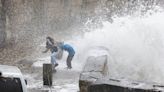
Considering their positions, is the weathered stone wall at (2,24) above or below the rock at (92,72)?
above

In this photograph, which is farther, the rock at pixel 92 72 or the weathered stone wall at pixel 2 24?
the weathered stone wall at pixel 2 24

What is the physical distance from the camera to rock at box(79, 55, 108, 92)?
10523 millimetres

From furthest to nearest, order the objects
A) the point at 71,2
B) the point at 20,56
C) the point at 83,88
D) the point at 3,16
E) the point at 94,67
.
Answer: the point at 71,2
the point at 3,16
the point at 20,56
the point at 94,67
the point at 83,88

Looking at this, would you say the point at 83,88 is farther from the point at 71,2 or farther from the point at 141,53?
the point at 71,2

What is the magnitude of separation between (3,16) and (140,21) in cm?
997

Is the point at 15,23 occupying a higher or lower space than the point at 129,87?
higher

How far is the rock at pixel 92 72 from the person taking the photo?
10523 mm

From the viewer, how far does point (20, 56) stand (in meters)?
20.1

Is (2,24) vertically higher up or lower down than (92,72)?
higher up

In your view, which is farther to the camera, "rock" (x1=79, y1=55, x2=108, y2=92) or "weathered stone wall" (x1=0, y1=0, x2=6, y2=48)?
"weathered stone wall" (x1=0, y1=0, x2=6, y2=48)

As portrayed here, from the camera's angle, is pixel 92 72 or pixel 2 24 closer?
pixel 92 72

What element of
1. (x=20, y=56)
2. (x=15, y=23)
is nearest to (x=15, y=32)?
(x=15, y=23)

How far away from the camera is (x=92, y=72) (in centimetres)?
1177

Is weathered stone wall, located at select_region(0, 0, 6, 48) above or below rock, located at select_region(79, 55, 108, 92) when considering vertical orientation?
above
